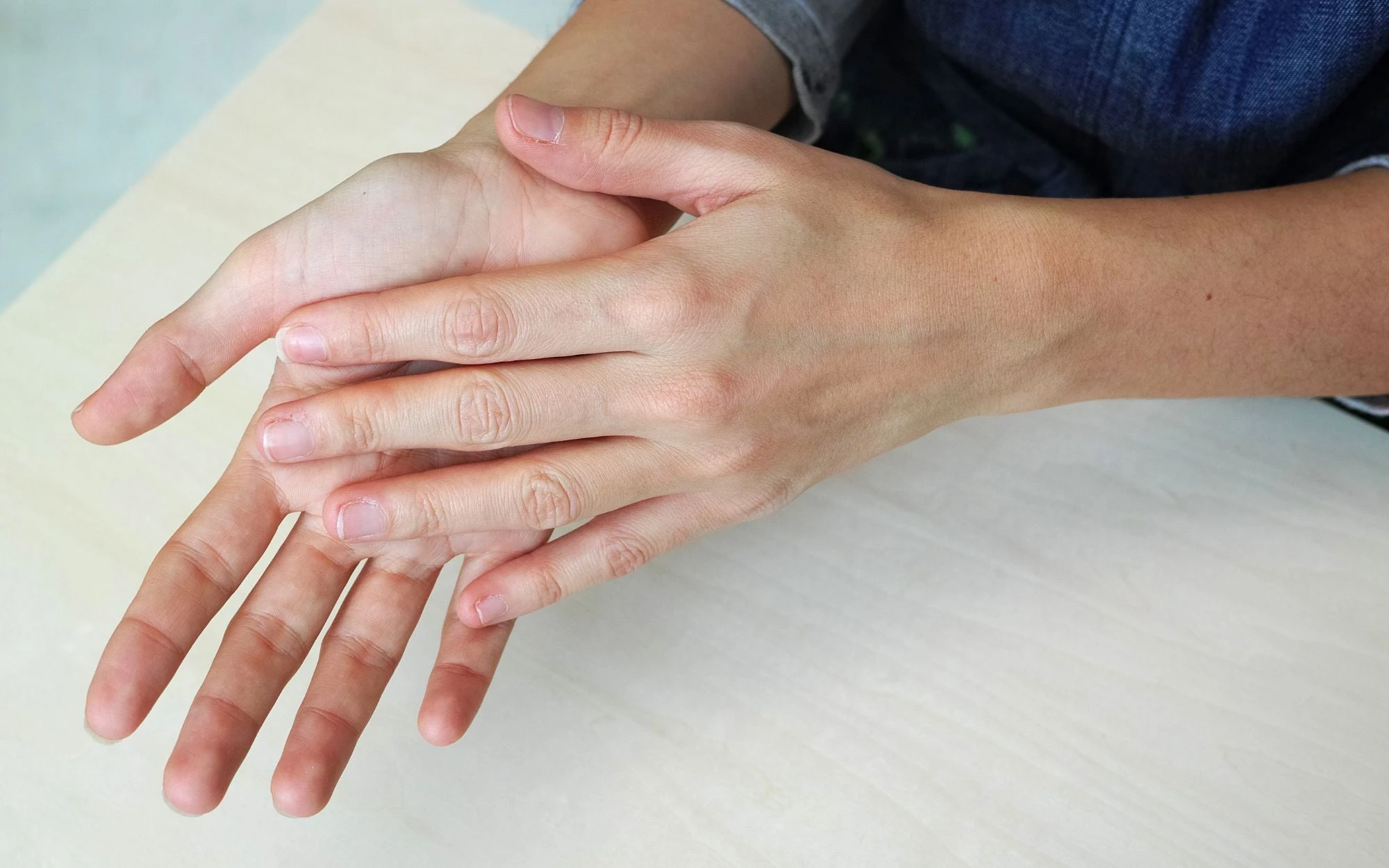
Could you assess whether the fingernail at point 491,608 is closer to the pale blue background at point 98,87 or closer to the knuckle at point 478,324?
the knuckle at point 478,324

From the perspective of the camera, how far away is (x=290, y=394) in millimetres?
642

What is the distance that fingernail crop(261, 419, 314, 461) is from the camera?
566mm

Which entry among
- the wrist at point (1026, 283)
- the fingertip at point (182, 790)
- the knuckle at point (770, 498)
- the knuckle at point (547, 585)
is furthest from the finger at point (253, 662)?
the wrist at point (1026, 283)

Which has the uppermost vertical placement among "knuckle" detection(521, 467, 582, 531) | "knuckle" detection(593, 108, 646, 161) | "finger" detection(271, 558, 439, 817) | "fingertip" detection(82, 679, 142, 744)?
"knuckle" detection(593, 108, 646, 161)

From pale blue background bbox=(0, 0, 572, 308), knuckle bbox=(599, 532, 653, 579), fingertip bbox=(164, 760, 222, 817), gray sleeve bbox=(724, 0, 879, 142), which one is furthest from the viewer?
pale blue background bbox=(0, 0, 572, 308)

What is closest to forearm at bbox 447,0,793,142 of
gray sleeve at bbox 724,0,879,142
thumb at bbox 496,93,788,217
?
gray sleeve at bbox 724,0,879,142

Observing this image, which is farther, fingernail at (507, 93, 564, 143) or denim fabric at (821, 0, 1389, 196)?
denim fabric at (821, 0, 1389, 196)

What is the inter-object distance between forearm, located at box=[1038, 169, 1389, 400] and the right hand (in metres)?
0.28

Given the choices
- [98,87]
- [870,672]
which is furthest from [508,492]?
[98,87]

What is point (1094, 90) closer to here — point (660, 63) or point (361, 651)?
point (660, 63)

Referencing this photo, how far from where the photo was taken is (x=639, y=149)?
0.59m

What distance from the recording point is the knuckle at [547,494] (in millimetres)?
589

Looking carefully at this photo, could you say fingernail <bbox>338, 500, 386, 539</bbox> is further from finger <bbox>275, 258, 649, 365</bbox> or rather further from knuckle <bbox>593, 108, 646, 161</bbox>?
knuckle <bbox>593, 108, 646, 161</bbox>

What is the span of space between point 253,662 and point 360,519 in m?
0.09
